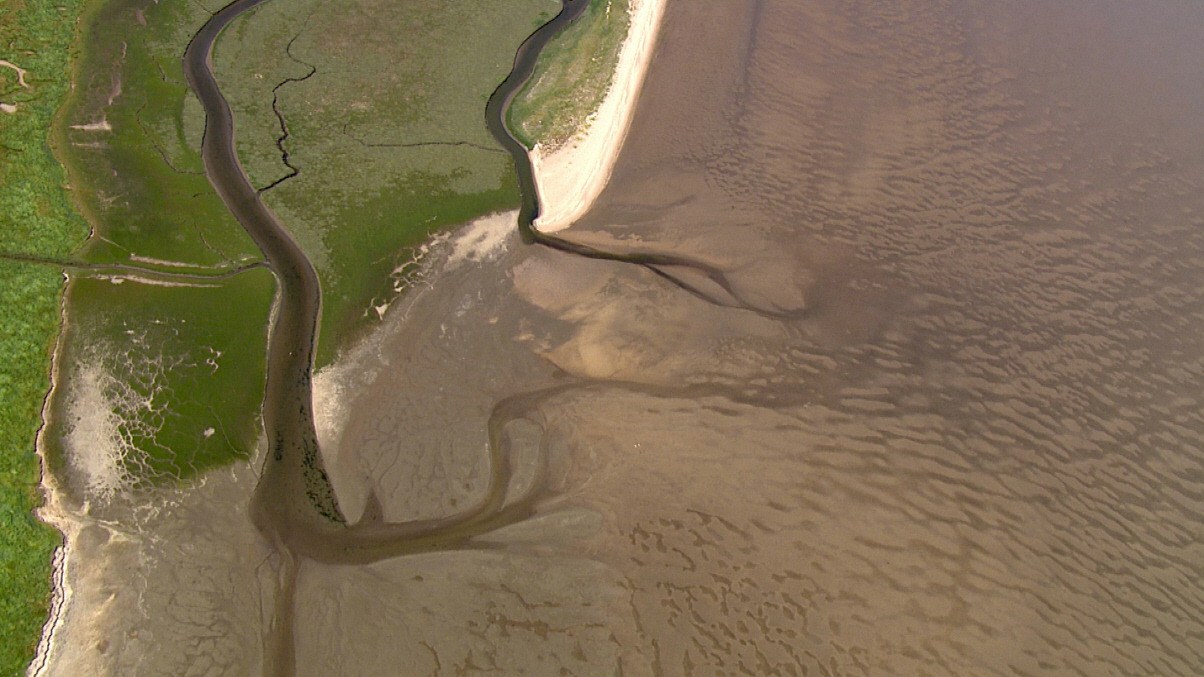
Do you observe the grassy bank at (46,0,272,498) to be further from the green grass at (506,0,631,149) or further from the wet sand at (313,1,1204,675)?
the green grass at (506,0,631,149)

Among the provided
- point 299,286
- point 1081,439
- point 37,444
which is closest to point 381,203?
point 299,286

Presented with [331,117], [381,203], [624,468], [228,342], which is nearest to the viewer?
[624,468]

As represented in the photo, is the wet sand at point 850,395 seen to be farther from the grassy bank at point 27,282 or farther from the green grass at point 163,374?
the grassy bank at point 27,282

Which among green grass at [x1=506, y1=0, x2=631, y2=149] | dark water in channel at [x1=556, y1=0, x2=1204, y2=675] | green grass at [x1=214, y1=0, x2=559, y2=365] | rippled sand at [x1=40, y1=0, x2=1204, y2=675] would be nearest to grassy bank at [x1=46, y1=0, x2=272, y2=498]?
green grass at [x1=214, y1=0, x2=559, y2=365]

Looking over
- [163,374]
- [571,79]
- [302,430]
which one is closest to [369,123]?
[571,79]

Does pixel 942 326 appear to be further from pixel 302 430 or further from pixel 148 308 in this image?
pixel 148 308

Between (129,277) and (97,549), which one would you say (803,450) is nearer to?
(97,549)
